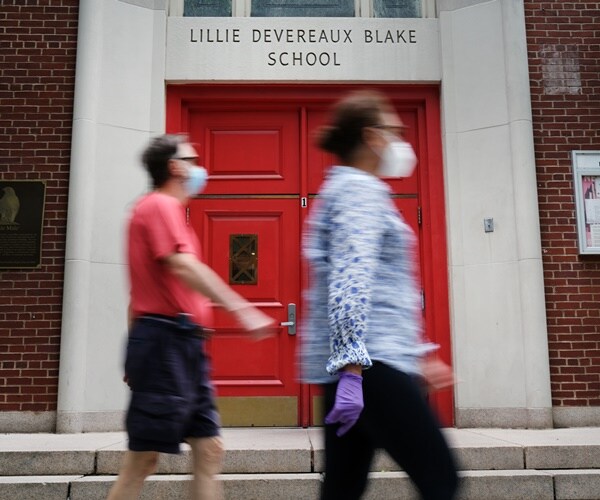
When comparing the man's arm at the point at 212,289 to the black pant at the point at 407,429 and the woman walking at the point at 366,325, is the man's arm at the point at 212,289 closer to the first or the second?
the woman walking at the point at 366,325

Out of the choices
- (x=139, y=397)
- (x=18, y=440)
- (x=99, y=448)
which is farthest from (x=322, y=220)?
(x=18, y=440)

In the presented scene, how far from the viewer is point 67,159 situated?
22.5ft

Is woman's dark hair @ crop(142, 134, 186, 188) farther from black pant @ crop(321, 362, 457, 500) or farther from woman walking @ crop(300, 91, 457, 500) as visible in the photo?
black pant @ crop(321, 362, 457, 500)

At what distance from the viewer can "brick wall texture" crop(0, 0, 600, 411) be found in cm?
662

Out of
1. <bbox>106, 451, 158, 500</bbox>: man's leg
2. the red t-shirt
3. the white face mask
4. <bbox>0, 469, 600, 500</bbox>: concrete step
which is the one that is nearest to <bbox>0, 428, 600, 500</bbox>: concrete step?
<bbox>0, 469, 600, 500</bbox>: concrete step

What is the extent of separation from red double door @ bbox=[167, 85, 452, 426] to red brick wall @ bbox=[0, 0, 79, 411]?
1.18 m

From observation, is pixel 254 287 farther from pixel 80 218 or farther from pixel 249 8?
pixel 249 8

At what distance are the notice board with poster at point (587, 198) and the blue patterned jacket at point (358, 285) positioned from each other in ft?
16.7

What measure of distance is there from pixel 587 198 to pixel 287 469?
160 inches

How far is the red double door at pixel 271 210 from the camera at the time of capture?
7.01 m

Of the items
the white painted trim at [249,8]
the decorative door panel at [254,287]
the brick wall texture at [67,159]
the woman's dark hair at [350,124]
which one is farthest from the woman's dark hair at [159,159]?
the white painted trim at [249,8]

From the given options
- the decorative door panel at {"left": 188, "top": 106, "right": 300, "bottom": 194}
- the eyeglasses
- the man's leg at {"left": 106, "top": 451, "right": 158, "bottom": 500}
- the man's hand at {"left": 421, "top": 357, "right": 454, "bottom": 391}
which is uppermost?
the decorative door panel at {"left": 188, "top": 106, "right": 300, "bottom": 194}

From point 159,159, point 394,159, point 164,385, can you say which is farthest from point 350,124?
point 164,385

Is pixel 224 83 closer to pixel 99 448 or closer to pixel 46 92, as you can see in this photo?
pixel 46 92
